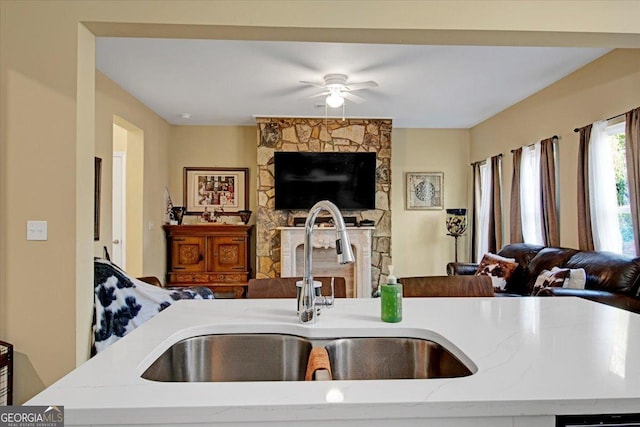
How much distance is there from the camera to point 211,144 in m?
6.77

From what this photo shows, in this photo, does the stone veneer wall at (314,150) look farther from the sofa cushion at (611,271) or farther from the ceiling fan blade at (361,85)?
the sofa cushion at (611,271)

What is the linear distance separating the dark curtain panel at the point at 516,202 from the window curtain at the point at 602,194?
4.33ft

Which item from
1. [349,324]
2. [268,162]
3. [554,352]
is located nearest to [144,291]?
[349,324]

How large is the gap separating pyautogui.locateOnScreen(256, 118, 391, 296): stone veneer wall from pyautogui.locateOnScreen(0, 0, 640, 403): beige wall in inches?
154

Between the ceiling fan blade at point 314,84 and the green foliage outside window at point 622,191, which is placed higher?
the ceiling fan blade at point 314,84

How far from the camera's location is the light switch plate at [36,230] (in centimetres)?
230

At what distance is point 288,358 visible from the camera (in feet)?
4.38

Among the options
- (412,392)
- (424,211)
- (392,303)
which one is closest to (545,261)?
(424,211)

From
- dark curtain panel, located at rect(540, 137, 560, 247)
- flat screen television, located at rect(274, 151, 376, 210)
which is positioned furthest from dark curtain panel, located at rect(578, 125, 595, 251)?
flat screen television, located at rect(274, 151, 376, 210)

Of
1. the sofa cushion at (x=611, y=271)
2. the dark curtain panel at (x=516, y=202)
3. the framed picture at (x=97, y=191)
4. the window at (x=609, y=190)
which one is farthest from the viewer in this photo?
the dark curtain panel at (x=516, y=202)

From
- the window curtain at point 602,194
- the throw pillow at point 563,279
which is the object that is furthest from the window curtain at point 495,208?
the throw pillow at point 563,279

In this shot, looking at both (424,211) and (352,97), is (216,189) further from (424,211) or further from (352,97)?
(424,211)

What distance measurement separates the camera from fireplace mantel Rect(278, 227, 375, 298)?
604cm

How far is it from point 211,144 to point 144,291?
4.24 meters
